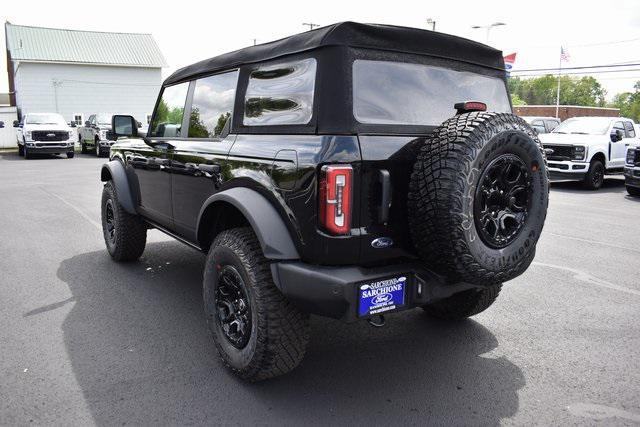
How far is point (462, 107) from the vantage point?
2.97 m

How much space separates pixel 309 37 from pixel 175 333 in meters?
2.30

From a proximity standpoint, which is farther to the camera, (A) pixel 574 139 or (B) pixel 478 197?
(A) pixel 574 139

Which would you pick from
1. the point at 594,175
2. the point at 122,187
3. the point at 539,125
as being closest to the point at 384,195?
the point at 122,187

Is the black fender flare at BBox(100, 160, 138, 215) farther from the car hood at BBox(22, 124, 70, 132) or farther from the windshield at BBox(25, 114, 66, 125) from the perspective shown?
the windshield at BBox(25, 114, 66, 125)

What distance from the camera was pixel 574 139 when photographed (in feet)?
42.4

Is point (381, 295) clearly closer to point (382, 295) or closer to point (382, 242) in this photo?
point (382, 295)

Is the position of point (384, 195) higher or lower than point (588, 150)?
higher

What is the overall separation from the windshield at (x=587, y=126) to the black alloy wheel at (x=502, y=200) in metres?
12.4

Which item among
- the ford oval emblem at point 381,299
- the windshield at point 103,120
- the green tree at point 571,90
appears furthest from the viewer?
the green tree at point 571,90

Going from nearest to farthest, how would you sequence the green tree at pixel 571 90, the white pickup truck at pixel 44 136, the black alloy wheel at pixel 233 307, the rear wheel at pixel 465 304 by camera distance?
1. the black alloy wheel at pixel 233 307
2. the rear wheel at pixel 465 304
3. the white pickup truck at pixel 44 136
4. the green tree at pixel 571 90

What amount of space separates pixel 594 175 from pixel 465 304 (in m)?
10.9

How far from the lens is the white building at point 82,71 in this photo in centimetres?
3434

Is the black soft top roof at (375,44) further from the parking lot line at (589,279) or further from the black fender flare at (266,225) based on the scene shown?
the parking lot line at (589,279)

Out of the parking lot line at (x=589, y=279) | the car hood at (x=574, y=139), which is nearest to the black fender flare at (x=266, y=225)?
the parking lot line at (x=589, y=279)
